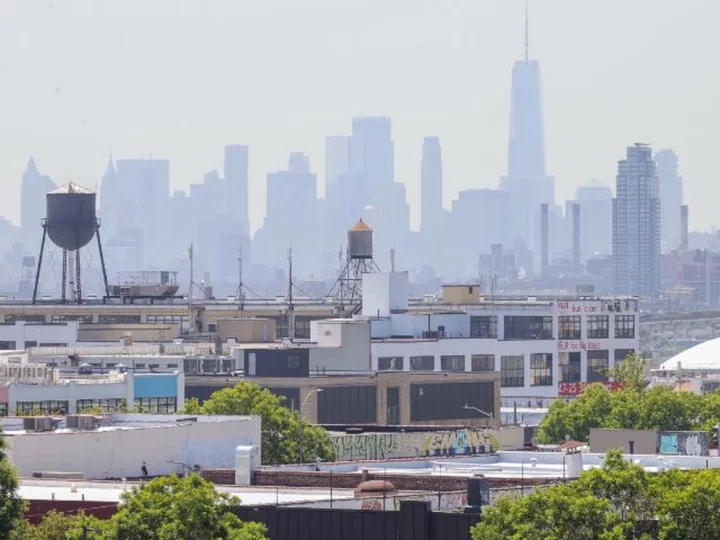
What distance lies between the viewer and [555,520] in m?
56.4

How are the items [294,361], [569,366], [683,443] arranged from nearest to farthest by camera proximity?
1. [683,443]
2. [294,361]
3. [569,366]

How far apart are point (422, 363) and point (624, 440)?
75.4 metres

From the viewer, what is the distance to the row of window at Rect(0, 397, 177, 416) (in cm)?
10894

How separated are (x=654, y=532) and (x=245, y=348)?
81.0 meters

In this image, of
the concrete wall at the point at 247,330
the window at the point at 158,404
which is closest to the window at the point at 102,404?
the window at the point at 158,404

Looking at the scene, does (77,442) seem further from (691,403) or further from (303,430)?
(691,403)

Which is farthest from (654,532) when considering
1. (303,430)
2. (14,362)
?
(14,362)

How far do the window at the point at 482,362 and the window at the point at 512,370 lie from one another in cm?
132

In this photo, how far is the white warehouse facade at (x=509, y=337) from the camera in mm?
166250

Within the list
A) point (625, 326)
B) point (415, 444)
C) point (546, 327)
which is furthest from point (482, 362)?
point (415, 444)

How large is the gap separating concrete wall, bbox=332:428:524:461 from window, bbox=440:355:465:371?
60.8 m

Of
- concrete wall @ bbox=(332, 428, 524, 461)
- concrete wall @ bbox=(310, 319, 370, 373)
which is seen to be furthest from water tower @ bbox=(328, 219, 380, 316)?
concrete wall @ bbox=(332, 428, 524, 461)

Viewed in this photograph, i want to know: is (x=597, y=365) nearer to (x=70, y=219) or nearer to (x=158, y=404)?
(x=70, y=219)

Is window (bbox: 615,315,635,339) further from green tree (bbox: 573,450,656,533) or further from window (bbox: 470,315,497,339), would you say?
green tree (bbox: 573,450,656,533)
